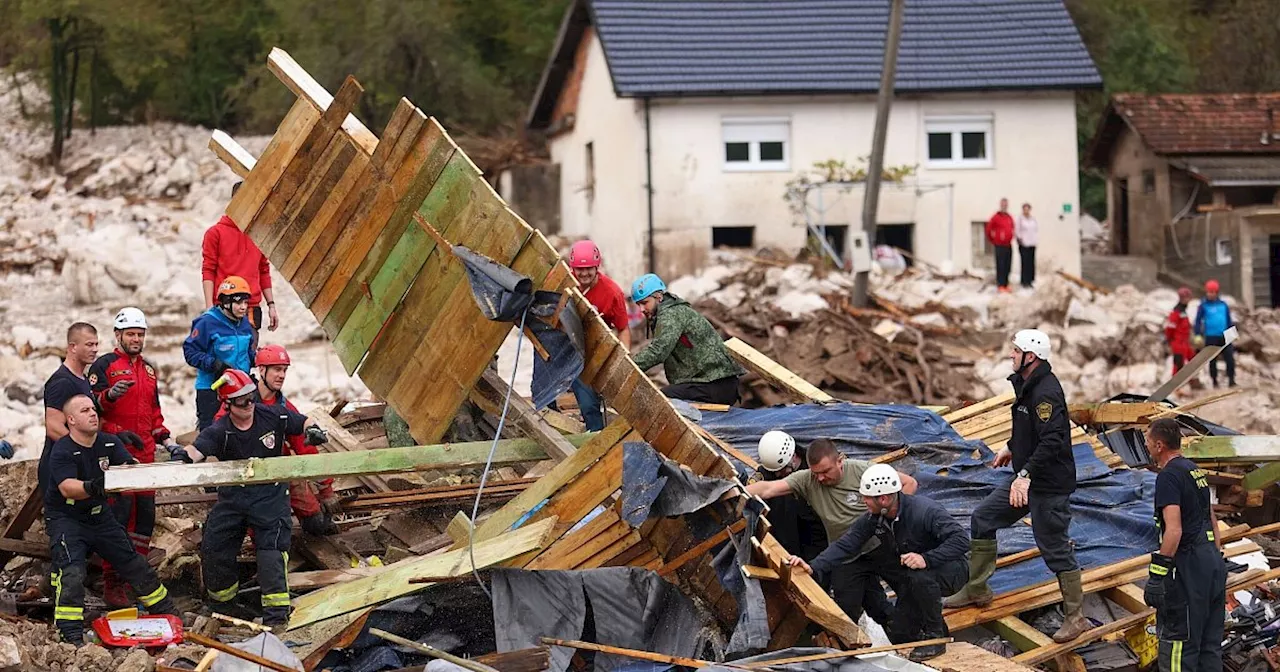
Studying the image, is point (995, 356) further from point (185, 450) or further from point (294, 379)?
point (185, 450)

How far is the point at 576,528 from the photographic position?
9.53m

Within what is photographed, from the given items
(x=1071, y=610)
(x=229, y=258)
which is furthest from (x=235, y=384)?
(x=1071, y=610)

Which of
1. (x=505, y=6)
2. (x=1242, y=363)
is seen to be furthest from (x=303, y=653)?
(x=505, y=6)

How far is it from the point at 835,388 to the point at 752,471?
23.7 feet

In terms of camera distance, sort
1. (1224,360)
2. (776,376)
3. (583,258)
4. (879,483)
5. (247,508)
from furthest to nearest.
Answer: (1224,360)
(776,376)
(583,258)
(247,508)
(879,483)

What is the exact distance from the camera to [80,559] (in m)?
9.10

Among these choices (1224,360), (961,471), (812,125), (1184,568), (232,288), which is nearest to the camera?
(1184,568)

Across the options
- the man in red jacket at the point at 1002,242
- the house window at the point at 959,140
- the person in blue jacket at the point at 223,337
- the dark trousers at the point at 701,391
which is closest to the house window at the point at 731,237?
the house window at the point at 959,140

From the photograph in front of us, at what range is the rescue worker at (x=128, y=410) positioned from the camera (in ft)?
31.8

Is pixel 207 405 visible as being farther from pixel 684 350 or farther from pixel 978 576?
pixel 978 576

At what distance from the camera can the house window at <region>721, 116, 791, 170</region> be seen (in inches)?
1187

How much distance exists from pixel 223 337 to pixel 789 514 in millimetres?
3747

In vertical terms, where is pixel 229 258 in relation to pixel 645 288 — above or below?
above

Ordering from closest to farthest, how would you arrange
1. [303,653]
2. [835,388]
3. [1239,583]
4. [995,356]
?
[303,653], [1239,583], [835,388], [995,356]
